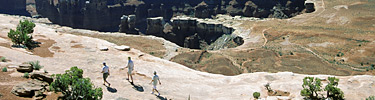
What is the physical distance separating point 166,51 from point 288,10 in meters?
54.1

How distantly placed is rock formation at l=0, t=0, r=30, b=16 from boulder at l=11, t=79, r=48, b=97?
4057 inches

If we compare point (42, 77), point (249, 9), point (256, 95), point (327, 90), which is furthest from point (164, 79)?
point (249, 9)

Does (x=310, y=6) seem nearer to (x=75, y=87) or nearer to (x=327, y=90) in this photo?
(x=327, y=90)

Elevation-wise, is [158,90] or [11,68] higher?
[11,68]

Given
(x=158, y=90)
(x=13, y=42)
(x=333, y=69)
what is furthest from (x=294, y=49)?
(x=13, y=42)

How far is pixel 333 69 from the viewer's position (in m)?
30.8

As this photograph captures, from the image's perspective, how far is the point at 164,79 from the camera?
64.0 ft

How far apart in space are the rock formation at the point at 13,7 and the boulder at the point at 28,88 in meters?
103

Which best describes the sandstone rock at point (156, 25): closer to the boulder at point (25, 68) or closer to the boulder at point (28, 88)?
the boulder at point (25, 68)

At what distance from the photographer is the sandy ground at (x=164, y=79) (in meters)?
16.8

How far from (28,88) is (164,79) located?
28.9ft

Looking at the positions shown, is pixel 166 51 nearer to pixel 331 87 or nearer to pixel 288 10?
pixel 331 87

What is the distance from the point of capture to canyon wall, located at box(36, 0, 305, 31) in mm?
85531

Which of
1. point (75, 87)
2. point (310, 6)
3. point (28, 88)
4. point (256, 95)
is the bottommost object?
point (256, 95)
